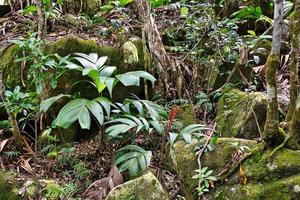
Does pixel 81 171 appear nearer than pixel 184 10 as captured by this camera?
Yes

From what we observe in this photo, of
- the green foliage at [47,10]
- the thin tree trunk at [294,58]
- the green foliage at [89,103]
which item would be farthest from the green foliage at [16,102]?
the thin tree trunk at [294,58]

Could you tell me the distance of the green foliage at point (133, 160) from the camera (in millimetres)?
2912

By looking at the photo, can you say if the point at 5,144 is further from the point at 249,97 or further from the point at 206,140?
the point at 249,97

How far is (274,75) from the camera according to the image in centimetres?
238

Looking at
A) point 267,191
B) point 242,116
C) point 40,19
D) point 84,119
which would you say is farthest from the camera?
point 40,19

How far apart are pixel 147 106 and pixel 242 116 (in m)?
0.95

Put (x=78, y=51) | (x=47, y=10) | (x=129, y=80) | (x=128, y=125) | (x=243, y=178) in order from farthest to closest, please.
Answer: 1. (x=47, y=10)
2. (x=78, y=51)
3. (x=129, y=80)
4. (x=128, y=125)
5. (x=243, y=178)

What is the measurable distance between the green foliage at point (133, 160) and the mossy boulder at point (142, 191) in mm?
301

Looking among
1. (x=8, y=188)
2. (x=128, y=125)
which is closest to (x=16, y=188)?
(x=8, y=188)

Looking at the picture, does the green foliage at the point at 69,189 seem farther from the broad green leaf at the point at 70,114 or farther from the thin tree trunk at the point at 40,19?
the thin tree trunk at the point at 40,19

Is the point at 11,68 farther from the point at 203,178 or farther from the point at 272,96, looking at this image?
the point at 272,96

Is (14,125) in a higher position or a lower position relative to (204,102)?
higher

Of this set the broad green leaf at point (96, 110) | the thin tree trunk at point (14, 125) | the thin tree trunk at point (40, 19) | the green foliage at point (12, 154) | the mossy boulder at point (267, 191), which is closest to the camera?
the mossy boulder at point (267, 191)

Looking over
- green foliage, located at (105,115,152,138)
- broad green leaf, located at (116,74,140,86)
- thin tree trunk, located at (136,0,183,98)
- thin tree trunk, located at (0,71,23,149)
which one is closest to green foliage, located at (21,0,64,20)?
thin tree trunk, located at (136,0,183,98)
